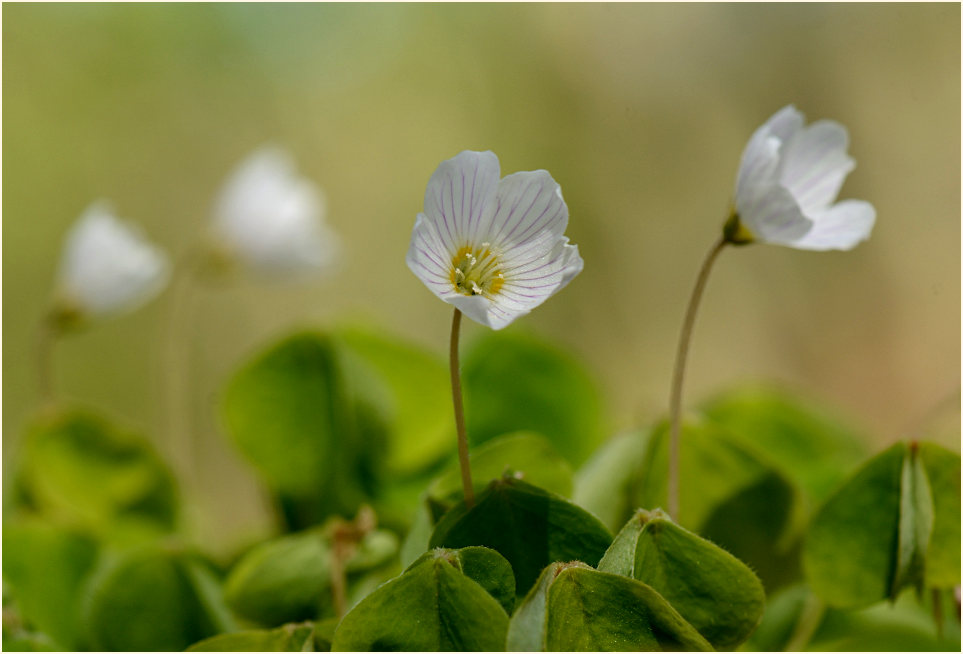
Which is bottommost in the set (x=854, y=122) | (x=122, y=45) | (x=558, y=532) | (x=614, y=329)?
(x=614, y=329)

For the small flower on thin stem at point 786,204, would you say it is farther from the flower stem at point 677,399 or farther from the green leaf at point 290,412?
the green leaf at point 290,412

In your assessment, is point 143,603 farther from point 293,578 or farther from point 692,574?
point 692,574

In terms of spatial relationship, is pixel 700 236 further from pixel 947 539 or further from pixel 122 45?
pixel 947 539

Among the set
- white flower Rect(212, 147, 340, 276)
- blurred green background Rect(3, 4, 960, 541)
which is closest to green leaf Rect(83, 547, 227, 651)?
white flower Rect(212, 147, 340, 276)

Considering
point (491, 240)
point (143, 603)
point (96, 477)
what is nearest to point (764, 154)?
point (491, 240)

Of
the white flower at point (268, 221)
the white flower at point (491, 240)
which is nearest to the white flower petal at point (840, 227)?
the white flower at point (491, 240)

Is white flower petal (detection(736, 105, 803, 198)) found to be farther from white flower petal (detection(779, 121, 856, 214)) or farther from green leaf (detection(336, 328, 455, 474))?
green leaf (detection(336, 328, 455, 474))

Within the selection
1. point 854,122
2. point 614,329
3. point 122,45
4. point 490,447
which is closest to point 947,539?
point 490,447
